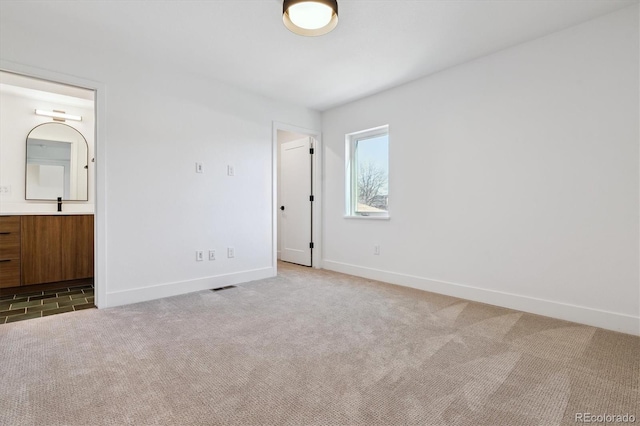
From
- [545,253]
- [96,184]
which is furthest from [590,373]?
[96,184]

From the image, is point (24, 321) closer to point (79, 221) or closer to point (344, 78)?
point (79, 221)

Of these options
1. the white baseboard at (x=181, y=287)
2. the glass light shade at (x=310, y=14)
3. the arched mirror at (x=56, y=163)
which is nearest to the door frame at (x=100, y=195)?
the white baseboard at (x=181, y=287)

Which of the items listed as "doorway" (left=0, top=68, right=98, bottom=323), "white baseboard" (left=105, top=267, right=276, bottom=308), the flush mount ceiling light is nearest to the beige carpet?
"white baseboard" (left=105, top=267, right=276, bottom=308)

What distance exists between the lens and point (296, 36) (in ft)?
8.97

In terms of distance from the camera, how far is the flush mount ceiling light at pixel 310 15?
207 cm

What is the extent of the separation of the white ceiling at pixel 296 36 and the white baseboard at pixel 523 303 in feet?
7.81

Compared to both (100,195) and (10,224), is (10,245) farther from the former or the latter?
(100,195)

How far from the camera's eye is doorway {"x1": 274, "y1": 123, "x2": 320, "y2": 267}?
16.4ft

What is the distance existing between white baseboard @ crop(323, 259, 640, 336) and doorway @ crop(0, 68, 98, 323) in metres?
3.37

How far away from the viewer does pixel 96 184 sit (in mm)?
2928

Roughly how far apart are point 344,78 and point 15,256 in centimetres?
422
